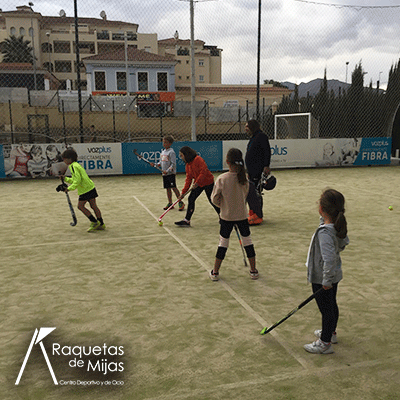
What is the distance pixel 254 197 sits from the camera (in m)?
8.34

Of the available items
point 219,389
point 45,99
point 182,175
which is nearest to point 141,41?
point 45,99

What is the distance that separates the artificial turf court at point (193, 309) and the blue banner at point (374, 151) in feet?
36.9

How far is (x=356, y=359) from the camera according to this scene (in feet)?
11.8

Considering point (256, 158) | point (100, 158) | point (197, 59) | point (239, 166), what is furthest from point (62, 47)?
point (239, 166)

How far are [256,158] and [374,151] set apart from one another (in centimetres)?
1361

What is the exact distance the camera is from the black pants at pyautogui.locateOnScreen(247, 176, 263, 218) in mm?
8297

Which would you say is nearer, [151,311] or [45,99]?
[151,311]

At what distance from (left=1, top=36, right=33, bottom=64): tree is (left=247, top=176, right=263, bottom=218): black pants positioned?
5475cm

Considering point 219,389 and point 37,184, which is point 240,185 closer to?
point 219,389

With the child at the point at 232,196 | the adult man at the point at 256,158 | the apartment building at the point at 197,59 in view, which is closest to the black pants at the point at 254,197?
the adult man at the point at 256,158

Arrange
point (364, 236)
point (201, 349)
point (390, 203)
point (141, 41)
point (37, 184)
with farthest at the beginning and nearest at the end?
point (141, 41)
point (37, 184)
point (390, 203)
point (364, 236)
point (201, 349)

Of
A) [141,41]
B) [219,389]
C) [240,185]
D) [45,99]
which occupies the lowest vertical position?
[219,389]

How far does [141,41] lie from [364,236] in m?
58.7

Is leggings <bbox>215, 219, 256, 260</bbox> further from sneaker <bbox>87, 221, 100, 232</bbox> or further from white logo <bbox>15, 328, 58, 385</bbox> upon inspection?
sneaker <bbox>87, 221, 100, 232</bbox>
